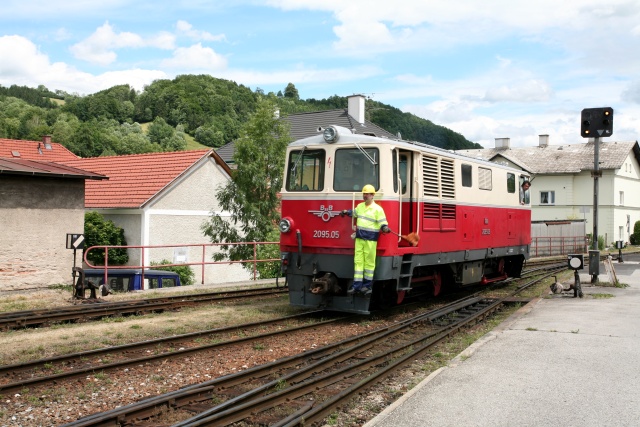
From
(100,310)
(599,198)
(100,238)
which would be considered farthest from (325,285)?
(599,198)

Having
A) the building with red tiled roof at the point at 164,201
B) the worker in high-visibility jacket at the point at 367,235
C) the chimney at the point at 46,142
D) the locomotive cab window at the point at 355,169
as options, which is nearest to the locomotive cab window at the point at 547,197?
the building with red tiled roof at the point at 164,201

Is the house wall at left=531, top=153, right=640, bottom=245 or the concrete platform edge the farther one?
the house wall at left=531, top=153, right=640, bottom=245

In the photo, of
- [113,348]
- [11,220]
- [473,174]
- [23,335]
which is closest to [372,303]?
[473,174]

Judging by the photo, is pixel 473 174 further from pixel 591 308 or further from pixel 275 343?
pixel 275 343

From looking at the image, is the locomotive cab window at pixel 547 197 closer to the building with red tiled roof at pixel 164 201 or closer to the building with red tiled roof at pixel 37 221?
the building with red tiled roof at pixel 164 201

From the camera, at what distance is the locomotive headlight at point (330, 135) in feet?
35.8

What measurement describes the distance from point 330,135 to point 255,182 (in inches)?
451

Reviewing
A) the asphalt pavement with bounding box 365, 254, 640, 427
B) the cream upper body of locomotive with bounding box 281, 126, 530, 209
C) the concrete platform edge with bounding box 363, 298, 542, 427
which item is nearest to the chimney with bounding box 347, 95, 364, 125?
the cream upper body of locomotive with bounding box 281, 126, 530, 209

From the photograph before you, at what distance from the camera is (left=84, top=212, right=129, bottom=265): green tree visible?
23.8 meters

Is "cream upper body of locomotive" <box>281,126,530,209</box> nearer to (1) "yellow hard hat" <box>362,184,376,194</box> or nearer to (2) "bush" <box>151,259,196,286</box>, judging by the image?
(1) "yellow hard hat" <box>362,184,376,194</box>

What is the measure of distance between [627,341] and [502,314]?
3.41 m

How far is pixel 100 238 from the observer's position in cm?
2389

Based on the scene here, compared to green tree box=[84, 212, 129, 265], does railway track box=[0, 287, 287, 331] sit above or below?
below

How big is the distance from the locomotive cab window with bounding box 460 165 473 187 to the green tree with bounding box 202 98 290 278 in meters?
10.1
